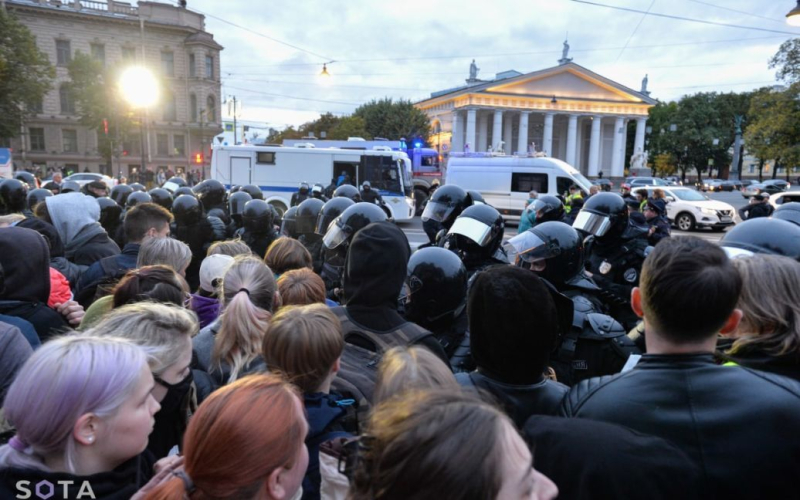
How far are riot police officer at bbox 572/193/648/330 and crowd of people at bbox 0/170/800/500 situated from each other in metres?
1.77

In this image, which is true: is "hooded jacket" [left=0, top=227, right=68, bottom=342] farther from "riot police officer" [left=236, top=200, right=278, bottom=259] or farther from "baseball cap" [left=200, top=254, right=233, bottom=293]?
"riot police officer" [left=236, top=200, right=278, bottom=259]

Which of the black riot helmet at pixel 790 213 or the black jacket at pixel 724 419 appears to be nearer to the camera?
the black jacket at pixel 724 419

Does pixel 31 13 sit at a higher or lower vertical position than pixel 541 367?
higher

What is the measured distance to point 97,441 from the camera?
1.58 metres

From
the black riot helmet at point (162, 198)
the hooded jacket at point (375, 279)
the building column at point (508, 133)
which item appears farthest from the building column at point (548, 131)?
the hooded jacket at point (375, 279)

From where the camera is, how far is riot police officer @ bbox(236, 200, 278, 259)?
6500 millimetres

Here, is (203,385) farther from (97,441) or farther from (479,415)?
(479,415)

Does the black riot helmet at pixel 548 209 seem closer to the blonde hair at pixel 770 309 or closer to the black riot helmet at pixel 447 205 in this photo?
the black riot helmet at pixel 447 205

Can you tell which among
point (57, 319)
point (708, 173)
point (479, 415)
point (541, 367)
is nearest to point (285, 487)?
point (479, 415)

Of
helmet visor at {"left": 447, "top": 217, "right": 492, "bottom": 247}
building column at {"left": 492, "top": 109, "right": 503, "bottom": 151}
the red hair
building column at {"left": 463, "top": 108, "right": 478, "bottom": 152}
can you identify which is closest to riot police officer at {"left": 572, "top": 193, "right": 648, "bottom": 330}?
helmet visor at {"left": 447, "top": 217, "right": 492, "bottom": 247}

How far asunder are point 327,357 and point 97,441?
790mm

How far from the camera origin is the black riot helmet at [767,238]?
3.10 meters

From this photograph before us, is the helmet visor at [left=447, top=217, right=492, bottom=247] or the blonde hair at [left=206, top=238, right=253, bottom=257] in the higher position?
the helmet visor at [left=447, top=217, right=492, bottom=247]

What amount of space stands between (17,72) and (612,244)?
42228 mm
